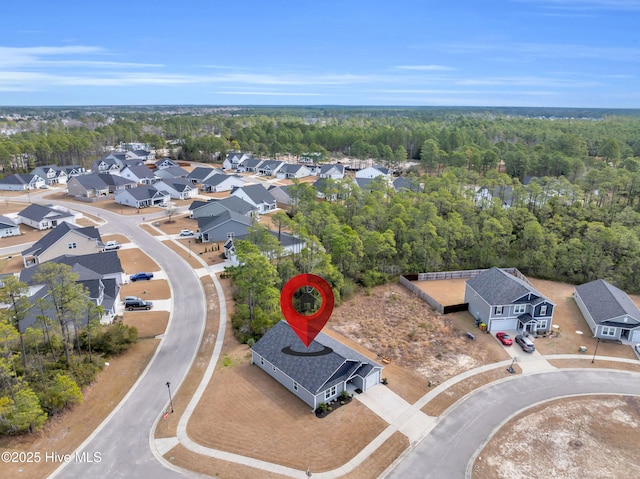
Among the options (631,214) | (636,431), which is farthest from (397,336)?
(631,214)

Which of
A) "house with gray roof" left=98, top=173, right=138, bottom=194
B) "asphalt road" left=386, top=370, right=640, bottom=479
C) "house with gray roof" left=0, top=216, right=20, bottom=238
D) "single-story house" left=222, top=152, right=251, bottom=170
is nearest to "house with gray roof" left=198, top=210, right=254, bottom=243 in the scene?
"house with gray roof" left=0, top=216, right=20, bottom=238

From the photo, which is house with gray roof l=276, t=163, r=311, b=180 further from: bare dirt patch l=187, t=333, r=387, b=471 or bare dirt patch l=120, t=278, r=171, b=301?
bare dirt patch l=187, t=333, r=387, b=471

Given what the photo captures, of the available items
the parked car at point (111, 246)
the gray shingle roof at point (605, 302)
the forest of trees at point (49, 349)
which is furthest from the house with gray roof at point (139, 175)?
the gray shingle roof at point (605, 302)

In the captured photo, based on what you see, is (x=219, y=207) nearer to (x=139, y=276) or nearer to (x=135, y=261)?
(x=135, y=261)

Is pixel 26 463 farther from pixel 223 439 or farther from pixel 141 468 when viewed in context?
pixel 223 439

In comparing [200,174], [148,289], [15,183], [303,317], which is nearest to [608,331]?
[303,317]

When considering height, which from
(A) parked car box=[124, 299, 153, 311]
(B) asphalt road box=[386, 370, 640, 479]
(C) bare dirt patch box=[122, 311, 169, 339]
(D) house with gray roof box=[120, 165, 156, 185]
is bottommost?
(B) asphalt road box=[386, 370, 640, 479]
